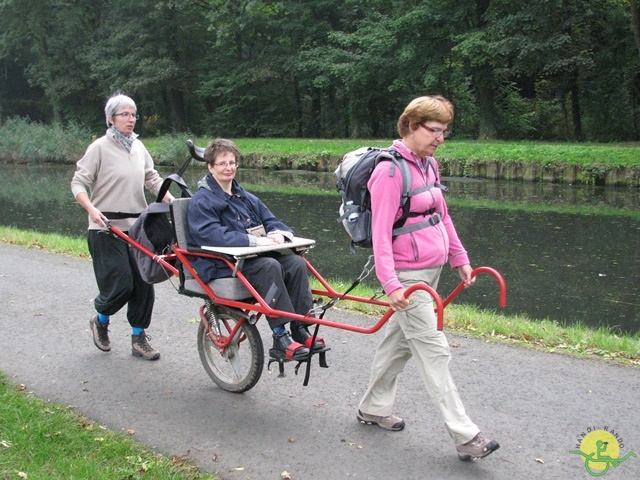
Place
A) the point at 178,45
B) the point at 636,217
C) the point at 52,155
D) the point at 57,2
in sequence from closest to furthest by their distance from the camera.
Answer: the point at 636,217 < the point at 52,155 < the point at 178,45 < the point at 57,2

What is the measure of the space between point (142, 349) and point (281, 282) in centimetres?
197

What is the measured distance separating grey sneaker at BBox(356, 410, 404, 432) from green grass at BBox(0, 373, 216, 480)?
108 cm

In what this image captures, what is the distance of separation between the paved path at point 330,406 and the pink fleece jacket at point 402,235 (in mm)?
1022

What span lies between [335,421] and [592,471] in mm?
1516

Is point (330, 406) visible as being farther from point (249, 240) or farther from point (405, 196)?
point (405, 196)

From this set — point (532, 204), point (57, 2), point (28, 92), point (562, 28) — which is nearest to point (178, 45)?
point (57, 2)

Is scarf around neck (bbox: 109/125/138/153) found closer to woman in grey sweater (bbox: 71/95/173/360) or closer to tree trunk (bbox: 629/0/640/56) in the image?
woman in grey sweater (bbox: 71/95/173/360)

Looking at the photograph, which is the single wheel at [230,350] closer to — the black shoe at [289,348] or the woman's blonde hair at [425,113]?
the black shoe at [289,348]

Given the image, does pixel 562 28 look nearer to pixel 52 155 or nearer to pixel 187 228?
pixel 52 155

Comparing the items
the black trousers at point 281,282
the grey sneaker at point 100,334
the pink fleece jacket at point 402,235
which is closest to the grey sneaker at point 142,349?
the grey sneaker at point 100,334

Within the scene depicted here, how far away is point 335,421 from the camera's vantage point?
4.61 m

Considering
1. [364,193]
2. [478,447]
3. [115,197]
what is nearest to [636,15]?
[115,197]

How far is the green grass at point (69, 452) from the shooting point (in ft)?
12.8

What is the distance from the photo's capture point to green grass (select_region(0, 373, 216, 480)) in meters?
3.89
